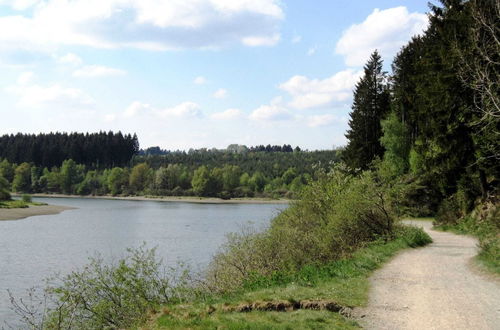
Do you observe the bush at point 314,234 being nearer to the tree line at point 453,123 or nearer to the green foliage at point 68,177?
the tree line at point 453,123

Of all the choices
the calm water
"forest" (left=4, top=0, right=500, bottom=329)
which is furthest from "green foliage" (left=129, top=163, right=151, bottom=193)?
"forest" (left=4, top=0, right=500, bottom=329)

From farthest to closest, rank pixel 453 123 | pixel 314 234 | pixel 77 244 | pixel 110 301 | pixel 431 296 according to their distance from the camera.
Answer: pixel 77 244 → pixel 453 123 → pixel 314 234 → pixel 110 301 → pixel 431 296

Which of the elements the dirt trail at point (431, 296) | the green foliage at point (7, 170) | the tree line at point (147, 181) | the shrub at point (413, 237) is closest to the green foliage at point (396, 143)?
the shrub at point (413, 237)

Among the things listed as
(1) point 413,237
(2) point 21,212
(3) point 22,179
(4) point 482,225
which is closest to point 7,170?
(3) point 22,179

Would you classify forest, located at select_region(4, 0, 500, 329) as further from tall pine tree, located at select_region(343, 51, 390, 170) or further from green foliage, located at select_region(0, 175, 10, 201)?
green foliage, located at select_region(0, 175, 10, 201)

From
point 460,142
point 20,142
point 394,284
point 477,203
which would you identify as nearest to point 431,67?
point 460,142

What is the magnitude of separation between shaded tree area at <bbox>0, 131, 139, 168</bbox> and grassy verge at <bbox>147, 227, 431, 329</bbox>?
16264cm

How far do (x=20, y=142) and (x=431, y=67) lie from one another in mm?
162802

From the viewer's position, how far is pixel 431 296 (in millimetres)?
12055

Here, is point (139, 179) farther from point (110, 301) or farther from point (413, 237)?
→ point (110, 301)

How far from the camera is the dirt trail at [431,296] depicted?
10.0 m

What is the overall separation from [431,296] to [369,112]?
4552 centimetres

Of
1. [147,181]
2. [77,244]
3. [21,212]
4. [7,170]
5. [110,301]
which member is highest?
[7,170]

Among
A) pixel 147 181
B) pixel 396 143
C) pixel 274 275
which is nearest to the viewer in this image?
pixel 274 275
